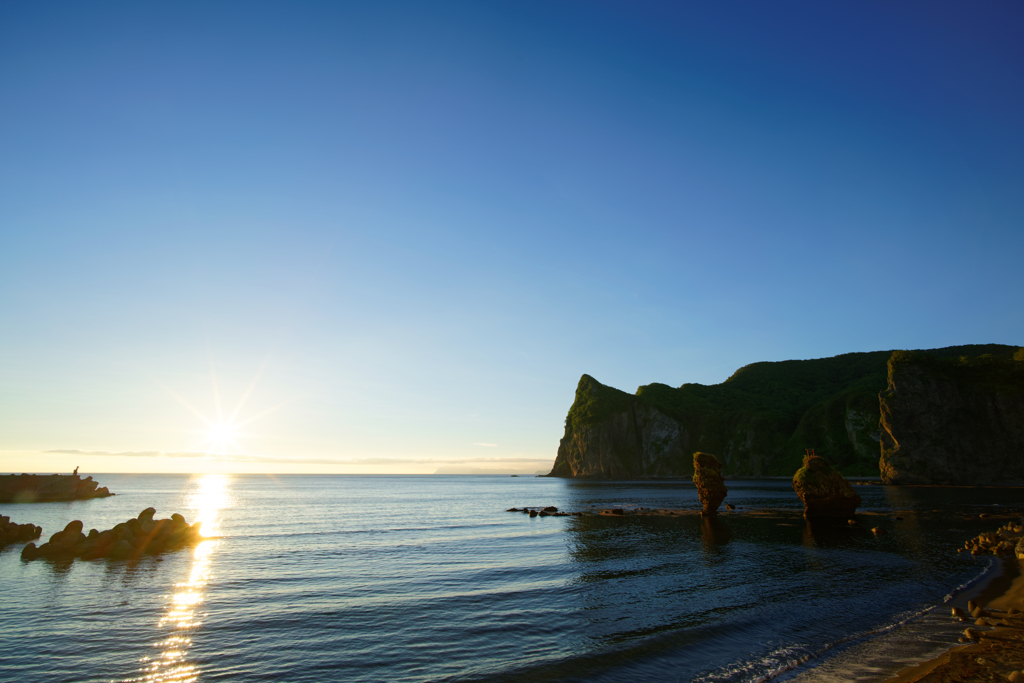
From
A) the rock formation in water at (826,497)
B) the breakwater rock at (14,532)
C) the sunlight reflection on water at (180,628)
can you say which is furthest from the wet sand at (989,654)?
the breakwater rock at (14,532)

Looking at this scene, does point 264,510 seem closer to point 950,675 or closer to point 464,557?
point 464,557

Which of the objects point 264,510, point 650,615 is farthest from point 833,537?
point 264,510

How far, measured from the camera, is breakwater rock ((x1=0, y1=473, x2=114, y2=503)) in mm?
110062

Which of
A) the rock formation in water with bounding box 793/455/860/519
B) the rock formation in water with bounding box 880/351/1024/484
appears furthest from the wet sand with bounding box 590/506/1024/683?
the rock formation in water with bounding box 880/351/1024/484

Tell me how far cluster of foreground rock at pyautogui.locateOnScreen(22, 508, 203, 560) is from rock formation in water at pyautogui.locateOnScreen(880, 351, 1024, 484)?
16354 centimetres

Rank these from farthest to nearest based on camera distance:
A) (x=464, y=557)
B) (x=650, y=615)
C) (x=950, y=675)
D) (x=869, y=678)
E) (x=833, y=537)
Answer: (x=833, y=537)
(x=464, y=557)
(x=650, y=615)
(x=869, y=678)
(x=950, y=675)

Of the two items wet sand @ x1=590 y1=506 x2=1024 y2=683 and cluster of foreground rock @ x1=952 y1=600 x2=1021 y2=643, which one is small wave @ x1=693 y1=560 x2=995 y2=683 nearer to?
cluster of foreground rock @ x1=952 y1=600 x2=1021 y2=643

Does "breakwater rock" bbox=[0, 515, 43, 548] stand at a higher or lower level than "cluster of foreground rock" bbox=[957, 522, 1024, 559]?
higher

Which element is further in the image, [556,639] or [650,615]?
[650,615]

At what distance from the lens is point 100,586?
98.7 ft

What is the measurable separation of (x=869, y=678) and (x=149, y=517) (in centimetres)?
5884

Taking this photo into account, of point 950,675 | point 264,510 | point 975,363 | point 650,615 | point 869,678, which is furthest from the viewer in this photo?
point 975,363

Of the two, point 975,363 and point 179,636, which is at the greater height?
point 975,363

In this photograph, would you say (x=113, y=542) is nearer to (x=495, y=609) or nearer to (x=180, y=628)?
(x=180, y=628)
